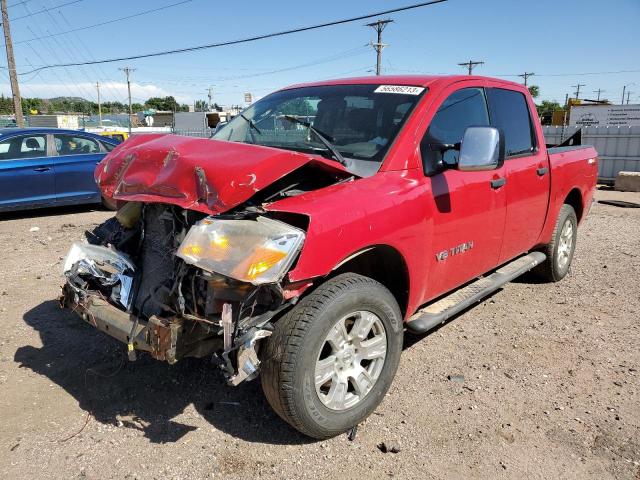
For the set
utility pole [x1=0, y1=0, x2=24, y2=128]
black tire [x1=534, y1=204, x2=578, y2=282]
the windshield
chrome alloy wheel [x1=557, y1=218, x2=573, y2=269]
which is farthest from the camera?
utility pole [x1=0, y1=0, x2=24, y2=128]

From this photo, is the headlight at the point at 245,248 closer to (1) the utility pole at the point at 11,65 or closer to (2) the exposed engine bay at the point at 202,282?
(2) the exposed engine bay at the point at 202,282

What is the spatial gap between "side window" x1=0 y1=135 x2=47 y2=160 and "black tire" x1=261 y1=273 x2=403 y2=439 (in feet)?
25.6

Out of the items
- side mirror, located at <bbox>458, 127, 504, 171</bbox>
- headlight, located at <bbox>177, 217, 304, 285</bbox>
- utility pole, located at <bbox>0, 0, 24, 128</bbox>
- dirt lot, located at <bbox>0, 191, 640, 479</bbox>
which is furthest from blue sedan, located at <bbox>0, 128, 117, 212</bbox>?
utility pole, located at <bbox>0, 0, 24, 128</bbox>

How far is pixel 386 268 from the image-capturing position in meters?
3.19

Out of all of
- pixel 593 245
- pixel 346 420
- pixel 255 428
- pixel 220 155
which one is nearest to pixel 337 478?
pixel 346 420

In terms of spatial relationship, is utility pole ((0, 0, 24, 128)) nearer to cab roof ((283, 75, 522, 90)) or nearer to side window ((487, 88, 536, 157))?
cab roof ((283, 75, 522, 90))

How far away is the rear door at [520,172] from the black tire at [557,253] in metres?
0.48

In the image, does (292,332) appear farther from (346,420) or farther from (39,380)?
(39,380)

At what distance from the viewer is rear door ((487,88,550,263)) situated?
4.11 metres

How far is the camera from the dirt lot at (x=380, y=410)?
2.67 metres

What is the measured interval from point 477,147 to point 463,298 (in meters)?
1.15

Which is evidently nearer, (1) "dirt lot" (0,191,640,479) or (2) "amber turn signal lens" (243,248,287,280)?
(2) "amber turn signal lens" (243,248,287,280)

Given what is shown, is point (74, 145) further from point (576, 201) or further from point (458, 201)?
point (576, 201)

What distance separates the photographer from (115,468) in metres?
2.62
